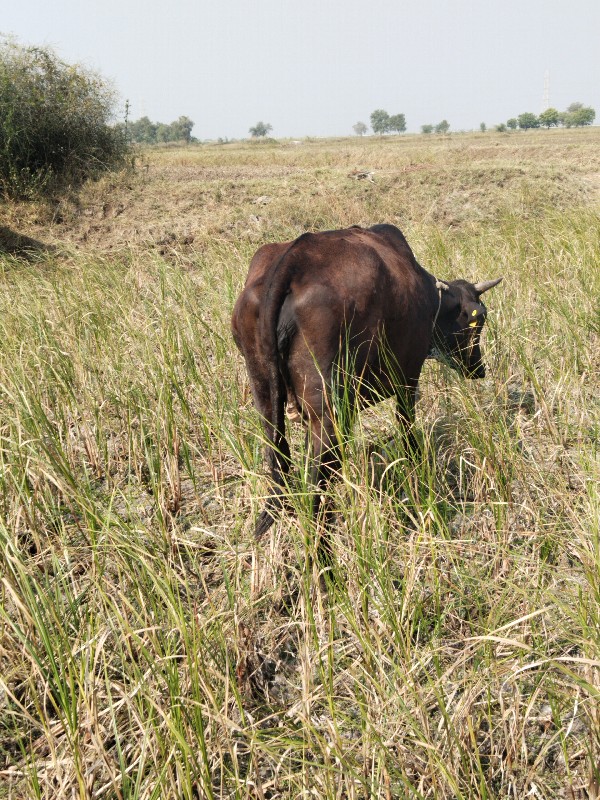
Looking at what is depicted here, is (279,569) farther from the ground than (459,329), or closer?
closer

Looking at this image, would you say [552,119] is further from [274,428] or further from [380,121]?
[274,428]

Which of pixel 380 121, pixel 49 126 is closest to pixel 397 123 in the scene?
pixel 380 121

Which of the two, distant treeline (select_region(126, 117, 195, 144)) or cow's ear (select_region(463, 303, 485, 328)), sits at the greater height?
distant treeline (select_region(126, 117, 195, 144))

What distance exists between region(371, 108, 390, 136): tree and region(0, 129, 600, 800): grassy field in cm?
13015

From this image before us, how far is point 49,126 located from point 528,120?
99.2m

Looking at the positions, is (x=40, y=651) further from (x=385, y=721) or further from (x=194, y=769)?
(x=385, y=721)

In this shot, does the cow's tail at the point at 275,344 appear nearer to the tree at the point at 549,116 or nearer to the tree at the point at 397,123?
the tree at the point at 549,116

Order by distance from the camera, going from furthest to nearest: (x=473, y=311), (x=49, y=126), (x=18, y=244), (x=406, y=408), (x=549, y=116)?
(x=549, y=116), (x=49, y=126), (x=18, y=244), (x=473, y=311), (x=406, y=408)

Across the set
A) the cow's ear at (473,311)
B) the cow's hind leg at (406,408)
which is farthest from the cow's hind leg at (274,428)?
the cow's ear at (473,311)

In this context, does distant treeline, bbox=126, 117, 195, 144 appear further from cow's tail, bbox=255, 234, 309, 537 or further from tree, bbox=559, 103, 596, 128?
cow's tail, bbox=255, 234, 309, 537

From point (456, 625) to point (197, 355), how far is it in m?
2.55

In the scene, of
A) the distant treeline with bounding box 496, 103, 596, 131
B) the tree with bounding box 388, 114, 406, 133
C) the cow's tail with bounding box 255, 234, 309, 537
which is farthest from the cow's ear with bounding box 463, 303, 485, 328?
the tree with bounding box 388, 114, 406, 133

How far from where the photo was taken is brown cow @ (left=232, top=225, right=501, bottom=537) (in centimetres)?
273

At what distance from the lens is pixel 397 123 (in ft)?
406
